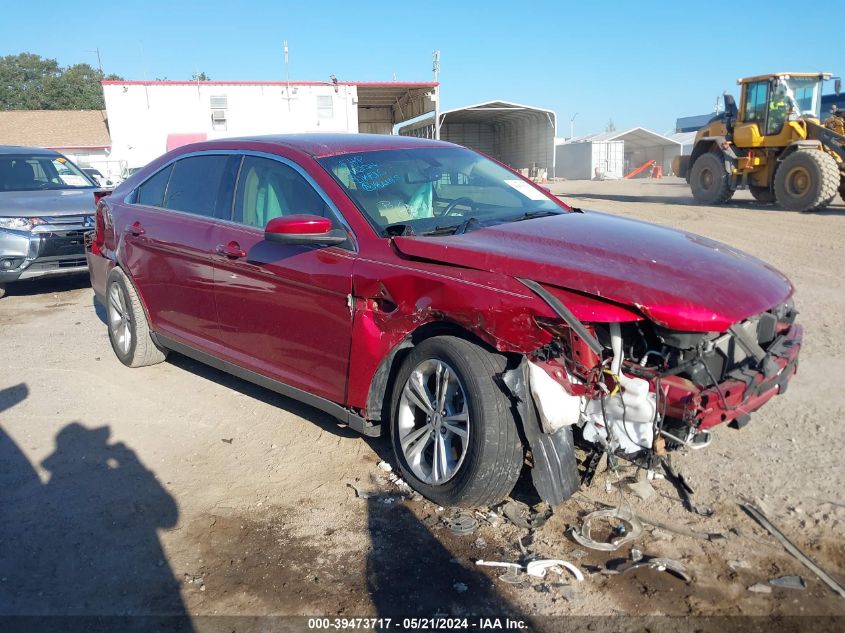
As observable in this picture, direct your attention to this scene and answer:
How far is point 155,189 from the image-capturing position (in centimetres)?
538

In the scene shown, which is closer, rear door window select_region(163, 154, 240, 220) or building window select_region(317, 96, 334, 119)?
rear door window select_region(163, 154, 240, 220)

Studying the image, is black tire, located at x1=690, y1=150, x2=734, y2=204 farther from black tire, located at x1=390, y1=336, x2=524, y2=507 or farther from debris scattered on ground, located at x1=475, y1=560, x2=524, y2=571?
debris scattered on ground, located at x1=475, y1=560, x2=524, y2=571

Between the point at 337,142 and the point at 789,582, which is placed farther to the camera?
the point at 337,142

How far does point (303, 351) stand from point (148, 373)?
92.4 inches

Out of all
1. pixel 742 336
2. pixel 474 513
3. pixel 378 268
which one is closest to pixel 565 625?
pixel 474 513

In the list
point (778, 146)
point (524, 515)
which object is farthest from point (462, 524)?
point (778, 146)

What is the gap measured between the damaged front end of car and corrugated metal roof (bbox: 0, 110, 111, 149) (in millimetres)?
40556

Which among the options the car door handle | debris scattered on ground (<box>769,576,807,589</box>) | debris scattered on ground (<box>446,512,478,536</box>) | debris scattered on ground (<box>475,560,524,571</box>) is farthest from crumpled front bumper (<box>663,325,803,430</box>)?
the car door handle

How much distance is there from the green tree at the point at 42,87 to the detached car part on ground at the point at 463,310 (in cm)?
6514

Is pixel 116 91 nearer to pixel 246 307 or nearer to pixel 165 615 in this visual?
pixel 246 307

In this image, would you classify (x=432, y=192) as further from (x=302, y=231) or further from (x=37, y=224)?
(x=37, y=224)

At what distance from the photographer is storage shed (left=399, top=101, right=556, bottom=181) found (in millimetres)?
37000

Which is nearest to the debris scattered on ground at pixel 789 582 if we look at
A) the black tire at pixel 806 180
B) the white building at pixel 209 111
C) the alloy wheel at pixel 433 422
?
the alloy wheel at pixel 433 422

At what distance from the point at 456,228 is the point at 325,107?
24.7m
